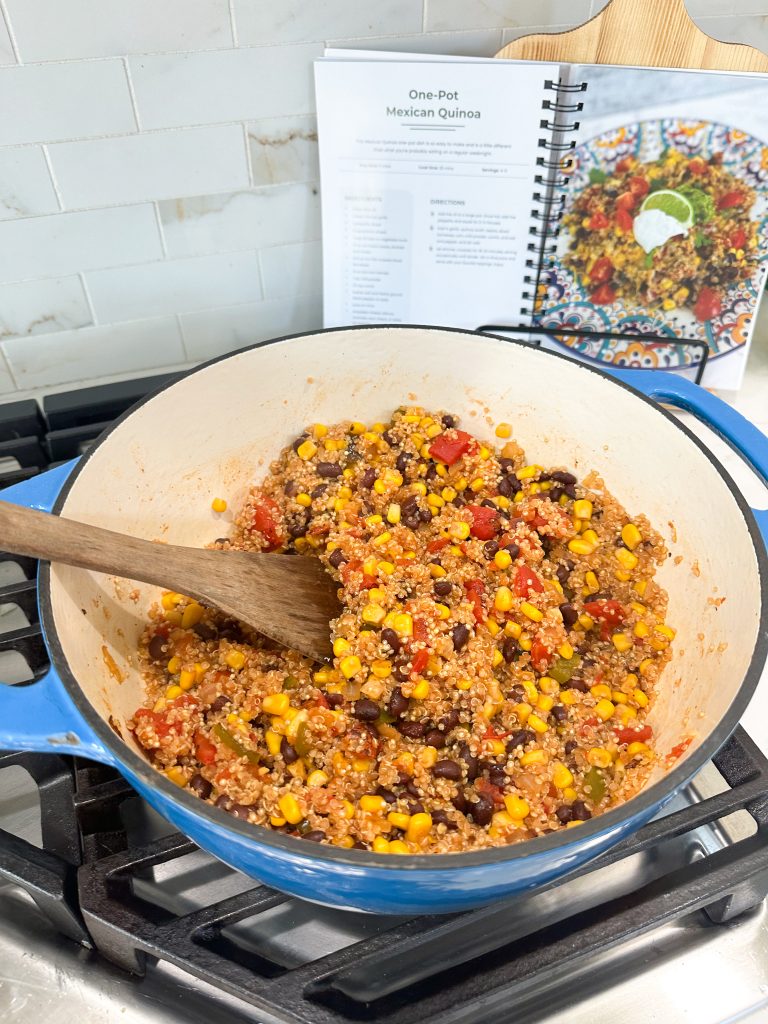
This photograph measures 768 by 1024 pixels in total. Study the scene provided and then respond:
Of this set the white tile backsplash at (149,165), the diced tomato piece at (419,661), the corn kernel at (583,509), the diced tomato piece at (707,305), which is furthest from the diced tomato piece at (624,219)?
the diced tomato piece at (419,661)

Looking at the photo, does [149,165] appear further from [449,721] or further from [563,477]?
[449,721]

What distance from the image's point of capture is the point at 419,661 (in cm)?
119

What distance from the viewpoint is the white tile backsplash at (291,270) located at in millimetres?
1738

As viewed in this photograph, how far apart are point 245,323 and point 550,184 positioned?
2.50 ft

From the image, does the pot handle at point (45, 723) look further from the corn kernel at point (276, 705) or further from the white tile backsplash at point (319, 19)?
the white tile backsplash at point (319, 19)

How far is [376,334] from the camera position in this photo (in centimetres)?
144

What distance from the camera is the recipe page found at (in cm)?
148

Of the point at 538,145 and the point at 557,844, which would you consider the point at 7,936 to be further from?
the point at 538,145

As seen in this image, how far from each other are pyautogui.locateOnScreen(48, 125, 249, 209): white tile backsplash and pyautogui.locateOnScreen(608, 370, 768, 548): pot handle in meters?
0.89

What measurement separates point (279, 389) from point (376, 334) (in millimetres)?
218

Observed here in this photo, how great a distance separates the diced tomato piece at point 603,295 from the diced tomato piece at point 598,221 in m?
0.13

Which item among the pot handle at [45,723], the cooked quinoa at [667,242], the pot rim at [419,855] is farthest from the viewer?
the cooked quinoa at [667,242]

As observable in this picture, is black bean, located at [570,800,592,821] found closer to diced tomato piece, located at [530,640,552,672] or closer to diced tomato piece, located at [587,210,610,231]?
diced tomato piece, located at [530,640,552,672]

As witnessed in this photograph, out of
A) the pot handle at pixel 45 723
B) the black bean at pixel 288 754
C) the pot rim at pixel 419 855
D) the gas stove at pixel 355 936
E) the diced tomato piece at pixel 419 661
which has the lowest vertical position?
the gas stove at pixel 355 936
